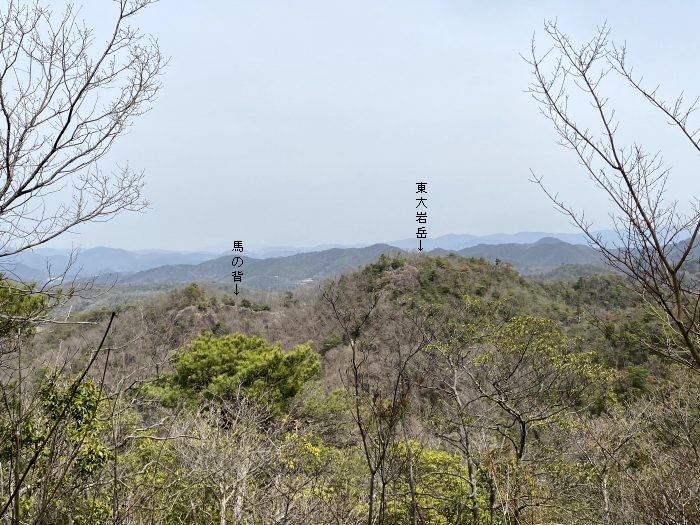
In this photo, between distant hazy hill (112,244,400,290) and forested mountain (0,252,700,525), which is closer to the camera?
forested mountain (0,252,700,525)

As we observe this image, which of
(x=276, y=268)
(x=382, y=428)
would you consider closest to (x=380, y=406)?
(x=382, y=428)

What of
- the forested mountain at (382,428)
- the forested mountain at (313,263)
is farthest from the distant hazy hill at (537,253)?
the forested mountain at (382,428)

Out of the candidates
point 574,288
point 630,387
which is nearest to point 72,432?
point 630,387

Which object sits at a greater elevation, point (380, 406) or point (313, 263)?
point (380, 406)

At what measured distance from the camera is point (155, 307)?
30.4m

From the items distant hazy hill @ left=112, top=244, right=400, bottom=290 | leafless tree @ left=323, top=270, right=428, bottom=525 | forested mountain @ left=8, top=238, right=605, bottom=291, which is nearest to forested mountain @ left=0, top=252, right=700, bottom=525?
leafless tree @ left=323, top=270, right=428, bottom=525

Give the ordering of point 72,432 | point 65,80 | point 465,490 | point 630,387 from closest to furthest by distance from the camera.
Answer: point 65,80
point 72,432
point 465,490
point 630,387

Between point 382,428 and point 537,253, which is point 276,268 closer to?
point 537,253

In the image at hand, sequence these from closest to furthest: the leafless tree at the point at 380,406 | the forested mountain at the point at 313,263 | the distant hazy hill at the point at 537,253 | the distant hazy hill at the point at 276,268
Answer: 1. the leafless tree at the point at 380,406
2. the distant hazy hill at the point at 276,268
3. the forested mountain at the point at 313,263
4. the distant hazy hill at the point at 537,253

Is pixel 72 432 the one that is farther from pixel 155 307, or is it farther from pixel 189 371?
pixel 155 307

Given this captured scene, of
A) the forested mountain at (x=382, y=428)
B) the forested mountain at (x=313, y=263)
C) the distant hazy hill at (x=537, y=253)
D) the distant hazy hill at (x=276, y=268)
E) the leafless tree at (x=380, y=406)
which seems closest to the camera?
the leafless tree at (x=380, y=406)

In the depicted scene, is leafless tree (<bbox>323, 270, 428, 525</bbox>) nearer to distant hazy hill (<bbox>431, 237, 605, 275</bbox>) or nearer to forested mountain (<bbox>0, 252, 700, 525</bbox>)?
forested mountain (<bbox>0, 252, 700, 525</bbox>)

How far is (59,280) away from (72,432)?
228cm

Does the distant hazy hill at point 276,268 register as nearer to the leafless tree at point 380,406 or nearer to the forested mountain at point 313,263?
the forested mountain at point 313,263
